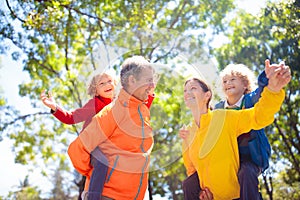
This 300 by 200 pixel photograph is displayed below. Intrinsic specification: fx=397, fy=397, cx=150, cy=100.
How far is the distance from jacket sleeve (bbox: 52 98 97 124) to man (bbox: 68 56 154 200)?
535 mm

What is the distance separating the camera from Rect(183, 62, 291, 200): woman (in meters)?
3.06

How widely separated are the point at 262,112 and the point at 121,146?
110 cm

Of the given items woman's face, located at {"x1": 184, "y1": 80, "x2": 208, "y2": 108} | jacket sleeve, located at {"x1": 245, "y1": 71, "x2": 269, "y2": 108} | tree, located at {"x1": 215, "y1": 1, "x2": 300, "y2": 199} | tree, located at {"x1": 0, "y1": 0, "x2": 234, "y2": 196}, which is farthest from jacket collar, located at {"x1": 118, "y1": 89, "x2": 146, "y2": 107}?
tree, located at {"x1": 215, "y1": 1, "x2": 300, "y2": 199}

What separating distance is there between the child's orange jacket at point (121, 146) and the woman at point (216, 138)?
0.44 m

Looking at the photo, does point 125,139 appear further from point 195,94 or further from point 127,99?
point 195,94

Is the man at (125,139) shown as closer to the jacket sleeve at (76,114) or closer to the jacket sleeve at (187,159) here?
the jacket sleeve at (187,159)

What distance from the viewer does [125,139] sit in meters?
3.14

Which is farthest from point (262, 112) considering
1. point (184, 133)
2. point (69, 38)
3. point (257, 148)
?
point (69, 38)

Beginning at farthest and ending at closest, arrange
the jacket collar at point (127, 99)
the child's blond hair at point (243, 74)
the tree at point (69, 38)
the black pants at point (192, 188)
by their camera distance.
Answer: the tree at point (69, 38) → the child's blond hair at point (243, 74) → the black pants at point (192, 188) → the jacket collar at point (127, 99)

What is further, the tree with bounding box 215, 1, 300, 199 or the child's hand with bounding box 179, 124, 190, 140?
the tree with bounding box 215, 1, 300, 199

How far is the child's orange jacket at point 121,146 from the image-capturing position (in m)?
3.06

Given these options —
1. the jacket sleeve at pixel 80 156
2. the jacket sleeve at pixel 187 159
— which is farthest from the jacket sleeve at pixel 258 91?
the jacket sleeve at pixel 80 156

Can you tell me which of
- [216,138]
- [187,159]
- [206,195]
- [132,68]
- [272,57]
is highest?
[272,57]

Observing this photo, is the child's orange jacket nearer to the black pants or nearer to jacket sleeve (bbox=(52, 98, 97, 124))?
the black pants
